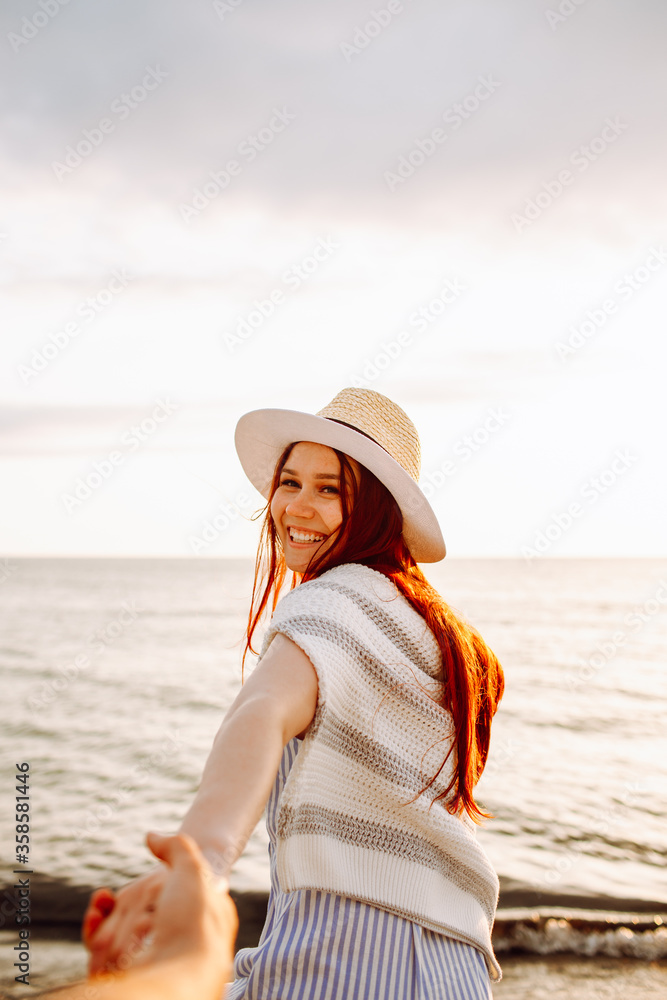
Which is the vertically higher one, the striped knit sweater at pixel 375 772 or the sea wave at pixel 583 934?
the striped knit sweater at pixel 375 772

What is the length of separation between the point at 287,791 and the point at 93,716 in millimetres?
12336

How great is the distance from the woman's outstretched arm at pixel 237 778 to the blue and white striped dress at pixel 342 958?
0.28 meters

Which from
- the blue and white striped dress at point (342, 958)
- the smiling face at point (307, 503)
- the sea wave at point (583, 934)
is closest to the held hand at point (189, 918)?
the blue and white striped dress at point (342, 958)

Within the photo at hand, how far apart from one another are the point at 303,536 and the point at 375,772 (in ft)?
2.75

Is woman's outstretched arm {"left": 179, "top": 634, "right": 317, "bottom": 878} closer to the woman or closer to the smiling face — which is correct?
the woman

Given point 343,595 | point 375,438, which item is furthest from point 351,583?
point 375,438

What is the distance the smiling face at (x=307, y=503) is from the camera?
216cm

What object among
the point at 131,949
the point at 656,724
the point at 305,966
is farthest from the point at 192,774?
the point at 131,949

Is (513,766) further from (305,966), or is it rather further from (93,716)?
(305,966)

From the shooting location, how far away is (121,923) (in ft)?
2.93

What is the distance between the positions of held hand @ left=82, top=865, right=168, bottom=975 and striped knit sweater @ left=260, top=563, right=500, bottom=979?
52 cm

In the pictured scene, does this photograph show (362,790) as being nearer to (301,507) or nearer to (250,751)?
(250,751)

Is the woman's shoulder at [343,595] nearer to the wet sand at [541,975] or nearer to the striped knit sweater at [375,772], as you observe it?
the striped knit sweater at [375,772]

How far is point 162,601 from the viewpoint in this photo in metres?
40.9
